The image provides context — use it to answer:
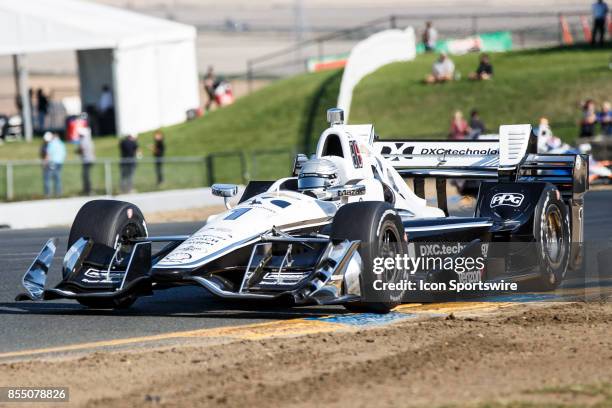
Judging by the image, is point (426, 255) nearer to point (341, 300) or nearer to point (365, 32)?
point (341, 300)

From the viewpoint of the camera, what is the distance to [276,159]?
2959 centimetres

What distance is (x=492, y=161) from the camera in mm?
13461

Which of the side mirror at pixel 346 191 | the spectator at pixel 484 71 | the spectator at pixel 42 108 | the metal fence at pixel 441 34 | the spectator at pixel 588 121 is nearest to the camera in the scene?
the side mirror at pixel 346 191

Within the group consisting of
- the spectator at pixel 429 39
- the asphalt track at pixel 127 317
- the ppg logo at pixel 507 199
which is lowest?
the asphalt track at pixel 127 317

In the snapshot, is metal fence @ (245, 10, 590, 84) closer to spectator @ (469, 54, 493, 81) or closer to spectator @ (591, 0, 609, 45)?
spectator @ (591, 0, 609, 45)

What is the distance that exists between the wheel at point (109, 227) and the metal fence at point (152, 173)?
1432cm

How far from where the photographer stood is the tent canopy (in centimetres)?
3547

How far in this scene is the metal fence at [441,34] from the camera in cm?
4331

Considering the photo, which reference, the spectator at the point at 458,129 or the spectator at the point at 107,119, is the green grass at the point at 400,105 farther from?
the spectator at the point at 458,129

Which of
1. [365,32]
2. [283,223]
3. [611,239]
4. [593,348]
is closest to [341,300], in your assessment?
[283,223]

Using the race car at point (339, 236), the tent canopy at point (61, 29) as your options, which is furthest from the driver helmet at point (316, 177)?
the tent canopy at point (61, 29)

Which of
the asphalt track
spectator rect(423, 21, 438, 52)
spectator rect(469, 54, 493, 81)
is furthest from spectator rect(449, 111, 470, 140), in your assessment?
the asphalt track

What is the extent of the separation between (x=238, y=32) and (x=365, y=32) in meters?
10.4

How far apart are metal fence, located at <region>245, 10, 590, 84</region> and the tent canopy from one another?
549 centimetres
